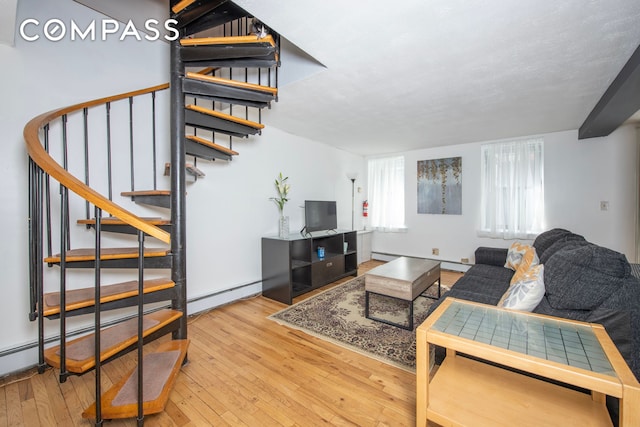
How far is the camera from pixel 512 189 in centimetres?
418

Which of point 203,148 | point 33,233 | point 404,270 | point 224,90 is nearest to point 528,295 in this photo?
point 404,270

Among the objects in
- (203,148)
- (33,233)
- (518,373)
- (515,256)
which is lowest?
(518,373)

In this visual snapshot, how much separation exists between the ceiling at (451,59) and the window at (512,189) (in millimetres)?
646

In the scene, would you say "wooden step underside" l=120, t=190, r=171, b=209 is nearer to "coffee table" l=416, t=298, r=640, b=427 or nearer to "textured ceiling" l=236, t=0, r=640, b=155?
"textured ceiling" l=236, t=0, r=640, b=155

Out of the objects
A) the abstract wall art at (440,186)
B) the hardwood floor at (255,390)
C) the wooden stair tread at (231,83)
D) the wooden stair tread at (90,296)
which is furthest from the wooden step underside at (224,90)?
the abstract wall art at (440,186)

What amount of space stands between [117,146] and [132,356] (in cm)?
181

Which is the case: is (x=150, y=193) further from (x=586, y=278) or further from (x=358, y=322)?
(x=586, y=278)

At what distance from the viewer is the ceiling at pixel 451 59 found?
1512mm

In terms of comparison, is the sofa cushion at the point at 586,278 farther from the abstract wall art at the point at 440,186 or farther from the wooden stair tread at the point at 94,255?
the abstract wall art at the point at 440,186

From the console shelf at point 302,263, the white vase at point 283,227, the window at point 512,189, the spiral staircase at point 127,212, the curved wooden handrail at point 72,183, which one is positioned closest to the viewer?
the curved wooden handrail at point 72,183

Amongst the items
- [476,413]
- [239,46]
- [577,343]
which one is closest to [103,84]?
[239,46]

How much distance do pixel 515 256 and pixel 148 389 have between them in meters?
3.61

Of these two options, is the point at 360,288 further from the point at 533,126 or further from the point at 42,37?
the point at 42,37

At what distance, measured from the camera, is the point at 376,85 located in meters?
2.44
